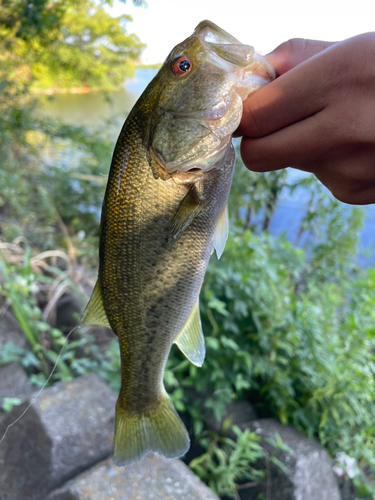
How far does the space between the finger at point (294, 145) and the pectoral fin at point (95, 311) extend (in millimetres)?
631

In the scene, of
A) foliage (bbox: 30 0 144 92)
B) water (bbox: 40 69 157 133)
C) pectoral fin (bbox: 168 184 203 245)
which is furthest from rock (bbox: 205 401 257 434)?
water (bbox: 40 69 157 133)

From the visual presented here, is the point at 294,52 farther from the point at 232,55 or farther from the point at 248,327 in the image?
the point at 248,327

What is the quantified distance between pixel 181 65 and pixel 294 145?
1.38 ft

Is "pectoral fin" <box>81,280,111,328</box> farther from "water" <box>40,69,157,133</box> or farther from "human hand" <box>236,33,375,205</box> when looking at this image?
"water" <box>40,69,157,133</box>

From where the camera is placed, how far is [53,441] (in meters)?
1.89

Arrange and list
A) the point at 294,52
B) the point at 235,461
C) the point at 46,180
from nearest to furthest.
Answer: the point at 294,52, the point at 235,461, the point at 46,180

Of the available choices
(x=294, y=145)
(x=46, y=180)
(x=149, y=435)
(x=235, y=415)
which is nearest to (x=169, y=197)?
(x=294, y=145)

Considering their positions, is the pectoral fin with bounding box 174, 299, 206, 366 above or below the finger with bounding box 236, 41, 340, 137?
below

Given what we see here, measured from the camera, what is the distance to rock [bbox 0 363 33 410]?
2.32 metres

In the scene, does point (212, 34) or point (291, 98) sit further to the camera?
point (212, 34)

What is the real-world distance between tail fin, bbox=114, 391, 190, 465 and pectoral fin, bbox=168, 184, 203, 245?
69 cm

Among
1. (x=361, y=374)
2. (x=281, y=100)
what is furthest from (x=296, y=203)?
(x=281, y=100)

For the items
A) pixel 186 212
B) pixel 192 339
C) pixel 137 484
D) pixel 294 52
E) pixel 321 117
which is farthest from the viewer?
pixel 137 484

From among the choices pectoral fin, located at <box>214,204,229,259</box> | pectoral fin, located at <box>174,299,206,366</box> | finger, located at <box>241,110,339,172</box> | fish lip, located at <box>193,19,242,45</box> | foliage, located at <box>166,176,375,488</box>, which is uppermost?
fish lip, located at <box>193,19,242,45</box>
